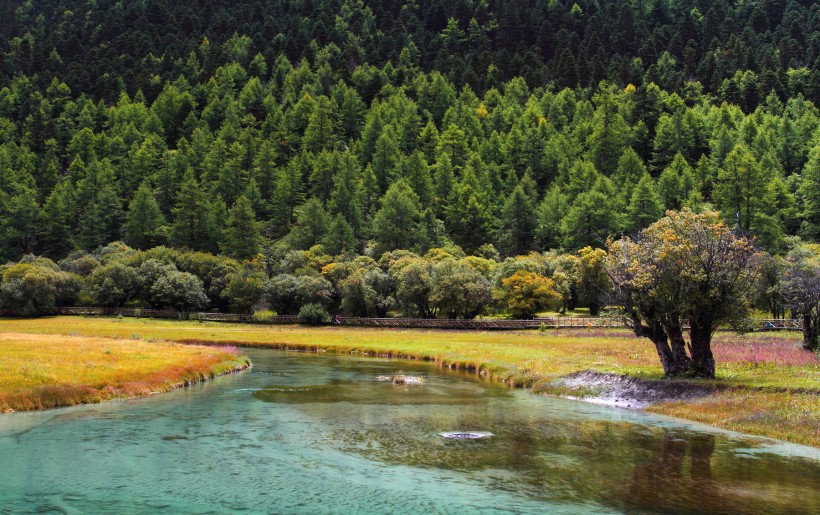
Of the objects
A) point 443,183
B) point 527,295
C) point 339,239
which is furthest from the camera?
point 443,183

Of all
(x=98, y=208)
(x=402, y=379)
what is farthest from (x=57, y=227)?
(x=402, y=379)

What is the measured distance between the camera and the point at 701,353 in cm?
4150

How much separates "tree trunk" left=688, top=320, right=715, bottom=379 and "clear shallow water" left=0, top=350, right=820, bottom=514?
21.3 feet

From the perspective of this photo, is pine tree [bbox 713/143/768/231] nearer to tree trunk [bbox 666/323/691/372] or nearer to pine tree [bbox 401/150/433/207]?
pine tree [bbox 401/150/433/207]

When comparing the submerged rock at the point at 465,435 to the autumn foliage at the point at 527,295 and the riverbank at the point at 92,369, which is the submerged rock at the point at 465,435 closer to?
the riverbank at the point at 92,369

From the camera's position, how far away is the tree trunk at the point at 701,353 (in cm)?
4062

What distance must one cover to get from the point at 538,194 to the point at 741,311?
15194 centimetres

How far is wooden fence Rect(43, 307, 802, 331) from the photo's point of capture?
92.2m

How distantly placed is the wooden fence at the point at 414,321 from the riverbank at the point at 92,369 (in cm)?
4338

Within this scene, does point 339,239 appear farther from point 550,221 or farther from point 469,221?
point 550,221

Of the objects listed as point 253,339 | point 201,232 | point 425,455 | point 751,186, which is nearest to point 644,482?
point 425,455

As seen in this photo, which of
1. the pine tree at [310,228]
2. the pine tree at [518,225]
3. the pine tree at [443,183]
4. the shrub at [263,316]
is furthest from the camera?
the pine tree at [443,183]

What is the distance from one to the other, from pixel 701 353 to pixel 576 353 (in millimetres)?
20968

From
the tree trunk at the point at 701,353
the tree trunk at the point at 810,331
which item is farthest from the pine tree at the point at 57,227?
the tree trunk at the point at 810,331
